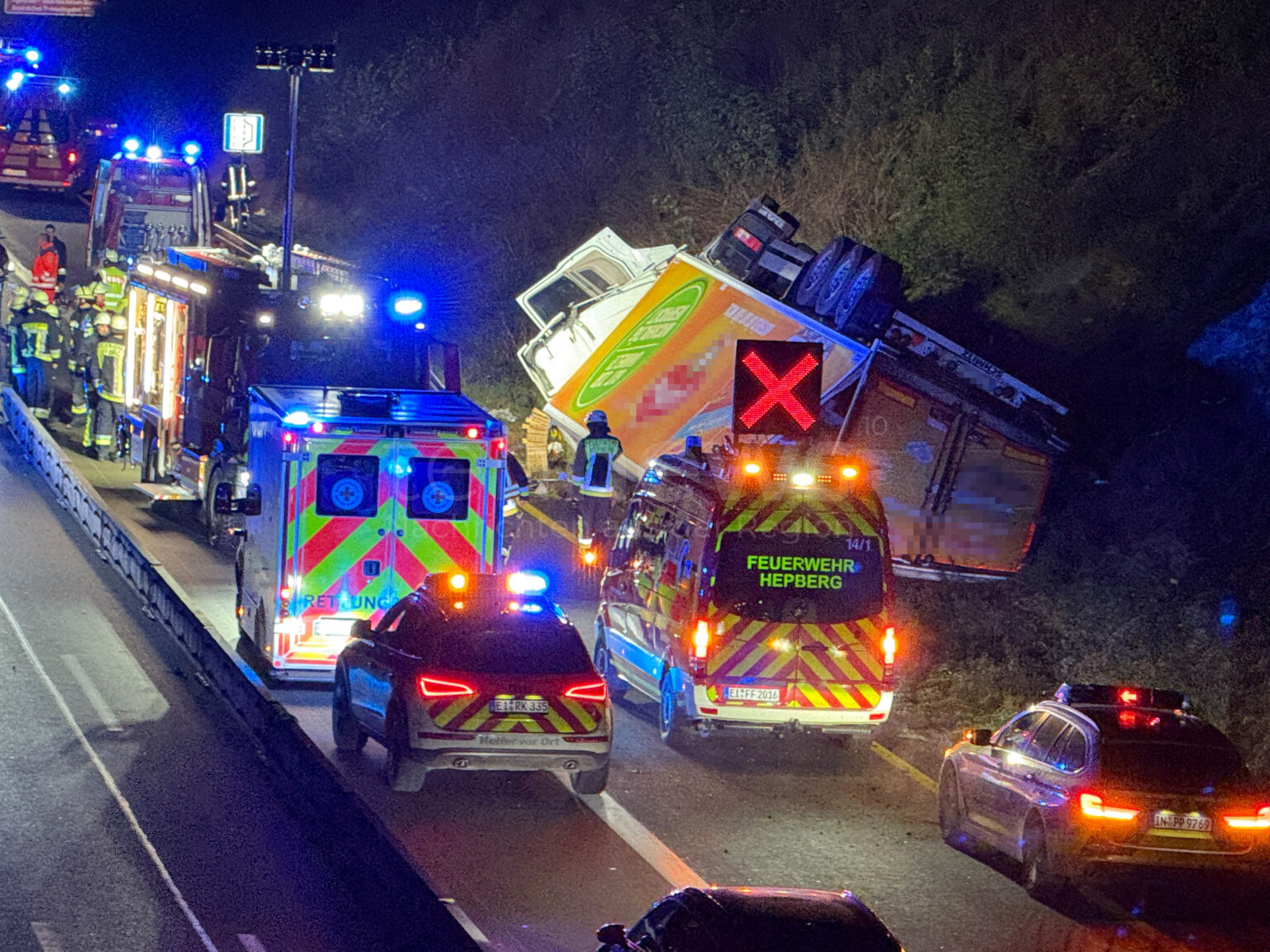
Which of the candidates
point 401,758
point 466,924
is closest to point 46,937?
point 466,924

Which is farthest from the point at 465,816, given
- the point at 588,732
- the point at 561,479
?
the point at 561,479

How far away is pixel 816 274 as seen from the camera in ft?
73.7

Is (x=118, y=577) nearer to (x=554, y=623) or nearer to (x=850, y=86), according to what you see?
(x=554, y=623)

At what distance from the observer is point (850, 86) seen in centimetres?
3484

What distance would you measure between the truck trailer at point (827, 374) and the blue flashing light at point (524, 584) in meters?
5.89

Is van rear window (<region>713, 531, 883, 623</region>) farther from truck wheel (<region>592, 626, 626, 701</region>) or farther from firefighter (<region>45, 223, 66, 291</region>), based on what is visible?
firefighter (<region>45, 223, 66, 291</region>)

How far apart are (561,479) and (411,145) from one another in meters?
24.9

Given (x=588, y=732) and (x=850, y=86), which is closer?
(x=588, y=732)

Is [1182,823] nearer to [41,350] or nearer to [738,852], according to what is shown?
[738,852]

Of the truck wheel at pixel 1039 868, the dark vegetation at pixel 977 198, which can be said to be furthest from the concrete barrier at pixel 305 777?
the dark vegetation at pixel 977 198

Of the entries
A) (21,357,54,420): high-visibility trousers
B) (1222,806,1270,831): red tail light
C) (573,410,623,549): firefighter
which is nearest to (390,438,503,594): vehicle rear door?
(573,410,623,549): firefighter

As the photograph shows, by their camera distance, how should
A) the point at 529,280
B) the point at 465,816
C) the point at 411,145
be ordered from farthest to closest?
1. the point at 411,145
2. the point at 529,280
3. the point at 465,816

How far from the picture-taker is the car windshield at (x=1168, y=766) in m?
11.4

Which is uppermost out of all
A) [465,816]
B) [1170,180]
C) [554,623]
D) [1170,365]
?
[1170,180]
